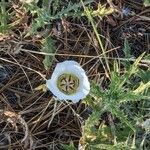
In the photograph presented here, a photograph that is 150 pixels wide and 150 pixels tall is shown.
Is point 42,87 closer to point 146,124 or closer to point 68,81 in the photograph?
point 68,81

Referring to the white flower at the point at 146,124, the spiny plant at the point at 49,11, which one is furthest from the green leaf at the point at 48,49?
the white flower at the point at 146,124

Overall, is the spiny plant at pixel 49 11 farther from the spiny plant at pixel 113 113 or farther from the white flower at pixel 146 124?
the white flower at pixel 146 124

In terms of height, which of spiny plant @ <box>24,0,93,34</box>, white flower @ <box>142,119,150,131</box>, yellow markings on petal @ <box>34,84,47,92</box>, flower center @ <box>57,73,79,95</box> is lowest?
white flower @ <box>142,119,150,131</box>

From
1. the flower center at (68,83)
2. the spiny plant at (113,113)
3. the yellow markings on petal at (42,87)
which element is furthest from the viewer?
the yellow markings on petal at (42,87)

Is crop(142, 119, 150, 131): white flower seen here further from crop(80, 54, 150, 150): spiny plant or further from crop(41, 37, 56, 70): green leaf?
crop(41, 37, 56, 70): green leaf

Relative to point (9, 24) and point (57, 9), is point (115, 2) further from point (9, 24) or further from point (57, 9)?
point (9, 24)

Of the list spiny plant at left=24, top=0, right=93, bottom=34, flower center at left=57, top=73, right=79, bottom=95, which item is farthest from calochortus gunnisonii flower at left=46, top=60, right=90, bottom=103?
spiny plant at left=24, top=0, right=93, bottom=34

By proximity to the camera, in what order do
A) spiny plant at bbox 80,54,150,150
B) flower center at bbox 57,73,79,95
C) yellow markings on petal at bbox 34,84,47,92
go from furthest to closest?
1. yellow markings on petal at bbox 34,84,47,92
2. flower center at bbox 57,73,79,95
3. spiny plant at bbox 80,54,150,150

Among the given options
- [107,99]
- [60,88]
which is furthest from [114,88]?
[60,88]
